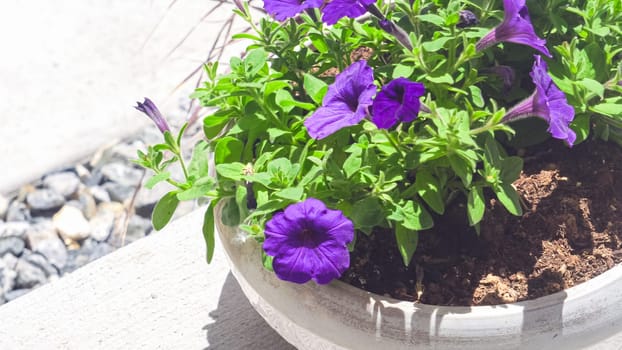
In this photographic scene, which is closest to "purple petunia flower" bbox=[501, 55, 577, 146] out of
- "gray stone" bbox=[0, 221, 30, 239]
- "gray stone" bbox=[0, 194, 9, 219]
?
"gray stone" bbox=[0, 221, 30, 239]

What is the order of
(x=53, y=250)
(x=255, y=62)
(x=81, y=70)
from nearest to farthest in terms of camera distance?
(x=255, y=62)
(x=53, y=250)
(x=81, y=70)

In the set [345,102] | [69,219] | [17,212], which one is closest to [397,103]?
[345,102]

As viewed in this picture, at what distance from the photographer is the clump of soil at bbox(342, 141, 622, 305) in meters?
1.13

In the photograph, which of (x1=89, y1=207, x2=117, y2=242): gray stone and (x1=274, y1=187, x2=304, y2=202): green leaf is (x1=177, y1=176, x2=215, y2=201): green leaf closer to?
(x1=274, y1=187, x2=304, y2=202): green leaf

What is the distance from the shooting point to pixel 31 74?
280 centimetres

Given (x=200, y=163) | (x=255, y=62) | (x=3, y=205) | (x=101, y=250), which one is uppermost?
(x=255, y=62)

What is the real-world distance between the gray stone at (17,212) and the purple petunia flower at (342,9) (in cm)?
152

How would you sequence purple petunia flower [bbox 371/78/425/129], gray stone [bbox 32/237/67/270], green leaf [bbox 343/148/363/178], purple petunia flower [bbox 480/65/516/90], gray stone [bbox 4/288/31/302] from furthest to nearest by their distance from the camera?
gray stone [bbox 32/237/67/270], gray stone [bbox 4/288/31/302], purple petunia flower [bbox 480/65/516/90], green leaf [bbox 343/148/363/178], purple petunia flower [bbox 371/78/425/129]

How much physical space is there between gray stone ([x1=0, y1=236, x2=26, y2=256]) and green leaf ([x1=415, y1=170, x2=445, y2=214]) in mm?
1431

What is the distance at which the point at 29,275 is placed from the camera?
6.83 ft

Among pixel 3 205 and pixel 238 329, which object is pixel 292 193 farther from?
pixel 3 205

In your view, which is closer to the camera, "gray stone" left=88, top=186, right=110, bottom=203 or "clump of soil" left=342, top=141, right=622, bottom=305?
"clump of soil" left=342, top=141, right=622, bottom=305

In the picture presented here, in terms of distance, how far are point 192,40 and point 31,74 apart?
0.56 m

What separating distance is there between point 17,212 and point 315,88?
1.42m
